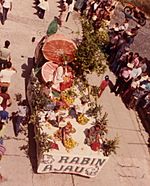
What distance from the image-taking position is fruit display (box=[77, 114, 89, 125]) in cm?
1380

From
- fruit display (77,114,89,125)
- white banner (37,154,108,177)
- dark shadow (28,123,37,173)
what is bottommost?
dark shadow (28,123,37,173)

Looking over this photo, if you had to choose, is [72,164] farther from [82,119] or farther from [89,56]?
[89,56]

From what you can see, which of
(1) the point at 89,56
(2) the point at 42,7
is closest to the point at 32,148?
(1) the point at 89,56

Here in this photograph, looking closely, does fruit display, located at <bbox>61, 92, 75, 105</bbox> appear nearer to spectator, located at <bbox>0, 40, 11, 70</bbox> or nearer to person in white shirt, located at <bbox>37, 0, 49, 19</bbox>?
spectator, located at <bbox>0, 40, 11, 70</bbox>

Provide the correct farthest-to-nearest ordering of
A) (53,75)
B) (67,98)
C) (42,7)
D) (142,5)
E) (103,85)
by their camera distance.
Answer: (142,5), (42,7), (103,85), (53,75), (67,98)

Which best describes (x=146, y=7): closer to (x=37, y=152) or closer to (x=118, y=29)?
(x=118, y=29)

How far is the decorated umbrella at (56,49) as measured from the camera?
15.4m

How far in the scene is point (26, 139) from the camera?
13930 millimetres

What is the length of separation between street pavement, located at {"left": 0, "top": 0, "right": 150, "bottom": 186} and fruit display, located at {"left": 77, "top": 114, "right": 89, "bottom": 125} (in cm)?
160

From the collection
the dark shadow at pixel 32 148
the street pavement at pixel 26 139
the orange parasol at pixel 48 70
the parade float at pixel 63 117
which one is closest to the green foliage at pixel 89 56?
the parade float at pixel 63 117

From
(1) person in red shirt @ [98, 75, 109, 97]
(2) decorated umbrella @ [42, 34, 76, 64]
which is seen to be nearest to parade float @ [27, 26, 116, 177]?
(2) decorated umbrella @ [42, 34, 76, 64]

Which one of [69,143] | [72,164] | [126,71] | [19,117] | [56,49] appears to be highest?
[56,49]

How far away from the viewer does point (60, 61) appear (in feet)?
50.9

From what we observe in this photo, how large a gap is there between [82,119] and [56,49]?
9.69 feet
